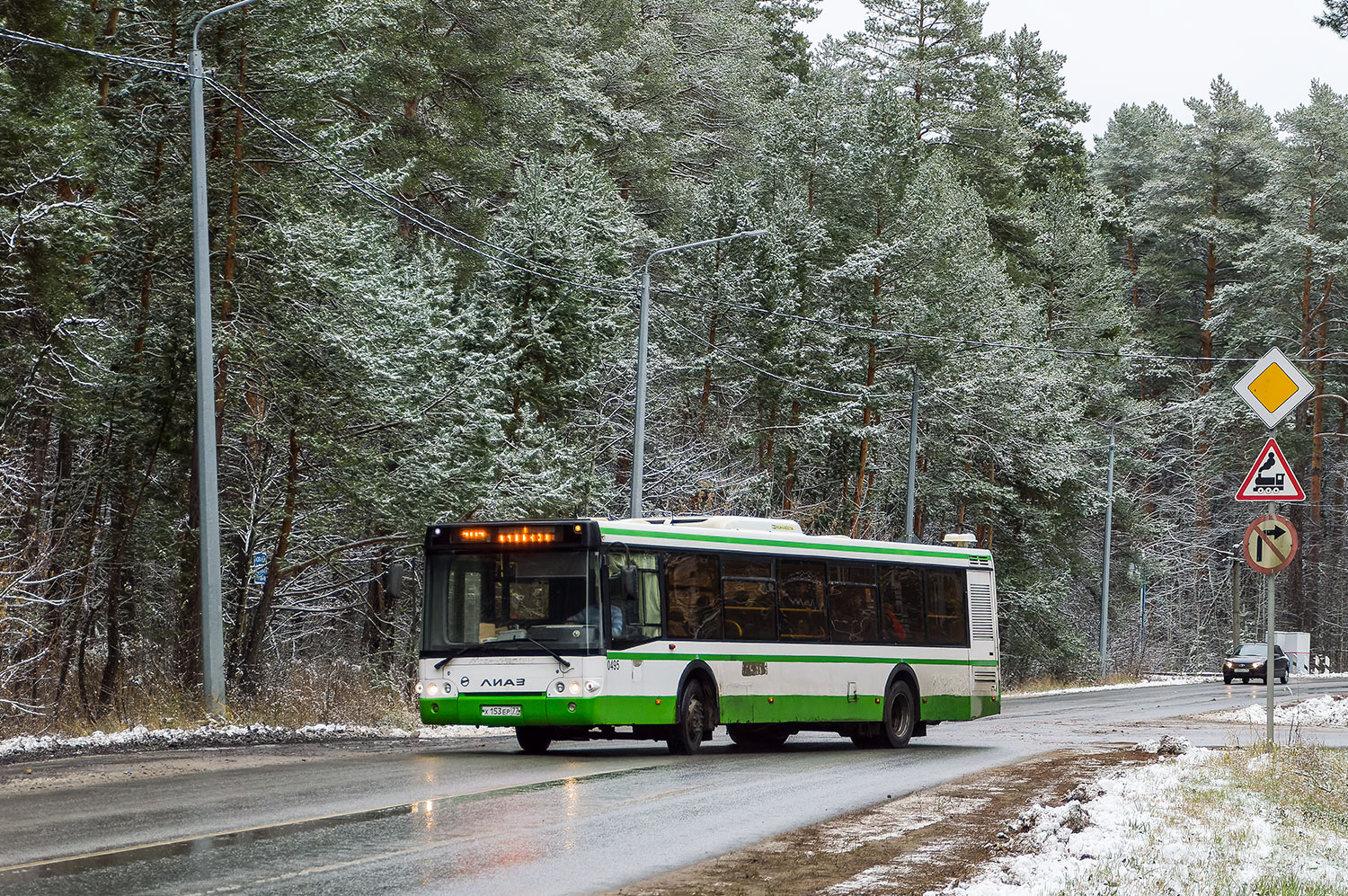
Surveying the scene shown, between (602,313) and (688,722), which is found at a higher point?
Answer: (602,313)

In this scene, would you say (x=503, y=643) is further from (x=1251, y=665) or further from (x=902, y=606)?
(x=1251, y=665)

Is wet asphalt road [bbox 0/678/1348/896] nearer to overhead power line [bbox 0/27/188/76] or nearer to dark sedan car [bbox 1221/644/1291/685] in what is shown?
overhead power line [bbox 0/27/188/76]

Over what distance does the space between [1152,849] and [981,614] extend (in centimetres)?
1437

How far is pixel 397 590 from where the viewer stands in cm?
1828

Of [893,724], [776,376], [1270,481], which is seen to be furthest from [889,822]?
[776,376]

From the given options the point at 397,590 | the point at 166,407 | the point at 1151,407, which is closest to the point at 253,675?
the point at 166,407

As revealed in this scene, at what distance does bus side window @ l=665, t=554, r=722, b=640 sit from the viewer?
19281 millimetres

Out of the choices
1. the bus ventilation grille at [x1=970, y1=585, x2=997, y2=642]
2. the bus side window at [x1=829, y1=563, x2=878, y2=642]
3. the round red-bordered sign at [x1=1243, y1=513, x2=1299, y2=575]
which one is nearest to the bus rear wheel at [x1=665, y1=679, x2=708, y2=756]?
the bus side window at [x1=829, y1=563, x2=878, y2=642]

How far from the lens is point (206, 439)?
20.7 metres

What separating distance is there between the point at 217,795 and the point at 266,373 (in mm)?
13976

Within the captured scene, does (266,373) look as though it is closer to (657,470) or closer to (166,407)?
(166,407)

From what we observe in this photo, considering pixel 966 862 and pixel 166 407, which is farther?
pixel 166 407

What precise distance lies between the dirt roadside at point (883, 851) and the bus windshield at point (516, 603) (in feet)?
15.6

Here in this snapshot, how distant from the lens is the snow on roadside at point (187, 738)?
17094mm
